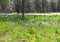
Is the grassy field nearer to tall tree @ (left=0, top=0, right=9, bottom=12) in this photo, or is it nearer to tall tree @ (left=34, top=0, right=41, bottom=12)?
tall tree @ (left=0, top=0, right=9, bottom=12)

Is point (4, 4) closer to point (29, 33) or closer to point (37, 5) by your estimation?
point (37, 5)

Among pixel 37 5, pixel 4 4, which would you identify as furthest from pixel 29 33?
pixel 37 5

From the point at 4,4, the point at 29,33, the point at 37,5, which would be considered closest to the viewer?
the point at 29,33

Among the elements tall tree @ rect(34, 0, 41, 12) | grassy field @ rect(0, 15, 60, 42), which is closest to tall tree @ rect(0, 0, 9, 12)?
tall tree @ rect(34, 0, 41, 12)

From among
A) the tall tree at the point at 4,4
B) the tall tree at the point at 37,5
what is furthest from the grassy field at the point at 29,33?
the tall tree at the point at 37,5

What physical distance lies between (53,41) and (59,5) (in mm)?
27061

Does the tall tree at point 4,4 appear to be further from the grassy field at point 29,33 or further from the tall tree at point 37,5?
the grassy field at point 29,33

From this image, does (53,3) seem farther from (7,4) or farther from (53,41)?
(53,41)

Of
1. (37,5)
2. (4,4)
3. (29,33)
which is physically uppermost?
(29,33)

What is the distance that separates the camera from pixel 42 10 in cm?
3117

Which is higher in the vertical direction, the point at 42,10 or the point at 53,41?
the point at 53,41

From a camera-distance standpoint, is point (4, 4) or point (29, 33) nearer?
point (29, 33)

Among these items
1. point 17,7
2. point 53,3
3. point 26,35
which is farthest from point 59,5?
point 26,35

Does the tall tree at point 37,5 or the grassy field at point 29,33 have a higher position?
the grassy field at point 29,33
